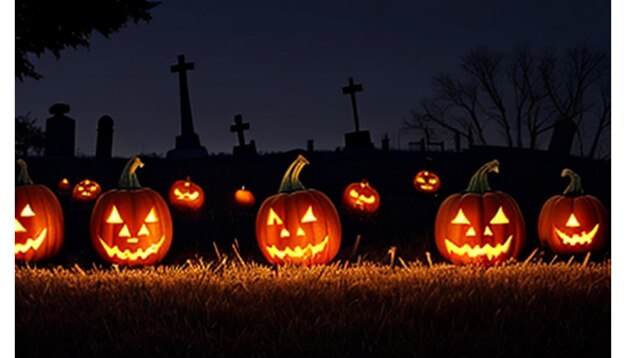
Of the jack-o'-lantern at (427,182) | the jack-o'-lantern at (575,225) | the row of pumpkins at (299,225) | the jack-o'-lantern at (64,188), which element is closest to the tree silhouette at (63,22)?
the row of pumpkins at (299,225)

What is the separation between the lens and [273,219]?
22.8ft

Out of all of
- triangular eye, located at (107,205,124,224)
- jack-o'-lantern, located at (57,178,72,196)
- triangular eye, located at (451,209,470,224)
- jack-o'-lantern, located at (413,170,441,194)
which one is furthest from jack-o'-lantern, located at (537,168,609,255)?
jack-o'-lantern, located at (57,178,72,196)

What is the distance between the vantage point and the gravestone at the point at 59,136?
17.8 metres

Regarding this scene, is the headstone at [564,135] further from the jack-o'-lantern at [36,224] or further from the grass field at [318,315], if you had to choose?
the jack-o'-lantern at [36,224]

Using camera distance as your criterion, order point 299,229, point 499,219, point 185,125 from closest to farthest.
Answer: point 299,229 < point 499,219 < point 185,125

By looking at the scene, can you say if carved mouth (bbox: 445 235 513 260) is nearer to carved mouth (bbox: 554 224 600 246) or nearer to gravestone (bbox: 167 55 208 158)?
carved mouth (bbox: 554 224 600 246)

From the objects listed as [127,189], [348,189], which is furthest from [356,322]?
[348,189]

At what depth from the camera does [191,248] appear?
316 inches

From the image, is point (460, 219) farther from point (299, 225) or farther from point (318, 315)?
point (318, 315)

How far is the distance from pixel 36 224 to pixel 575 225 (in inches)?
203

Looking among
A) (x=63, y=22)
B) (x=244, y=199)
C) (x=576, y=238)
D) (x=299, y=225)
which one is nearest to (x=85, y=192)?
(x=244, y=199)

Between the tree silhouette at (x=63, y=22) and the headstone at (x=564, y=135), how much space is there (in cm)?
983

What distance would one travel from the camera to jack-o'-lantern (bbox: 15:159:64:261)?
7.20 meters

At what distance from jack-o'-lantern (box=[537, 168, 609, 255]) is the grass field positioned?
6.71ft
